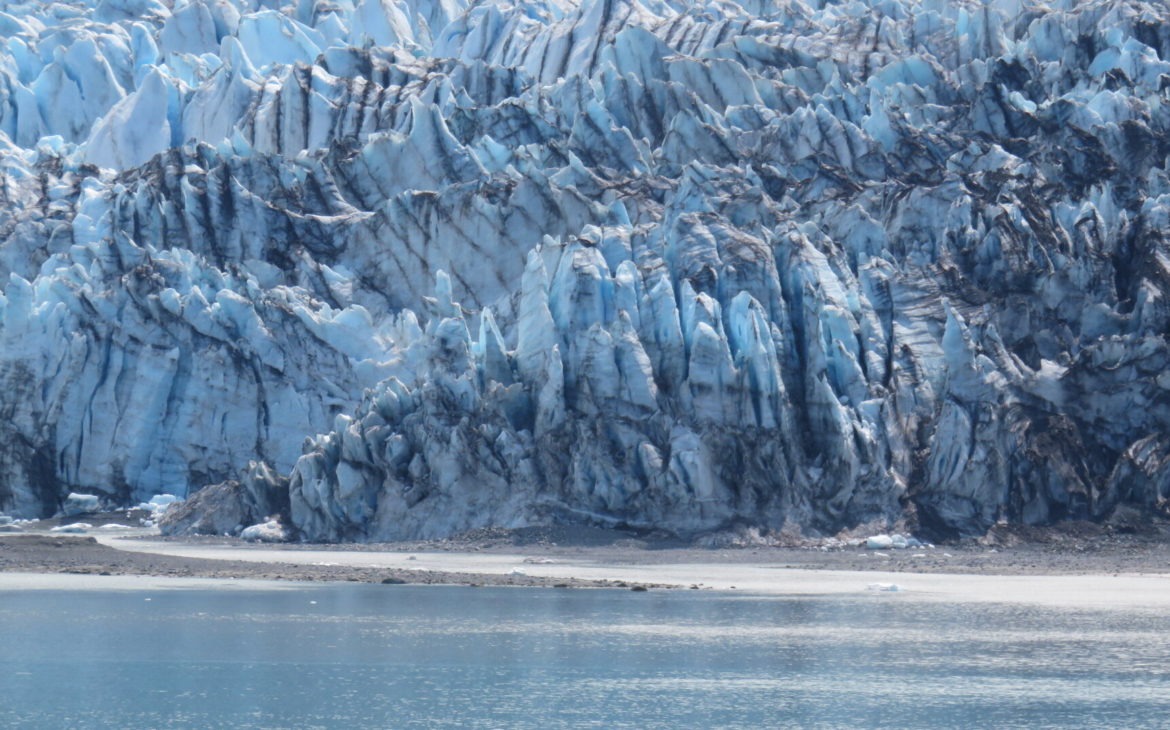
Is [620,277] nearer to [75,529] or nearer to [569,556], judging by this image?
[569,556]

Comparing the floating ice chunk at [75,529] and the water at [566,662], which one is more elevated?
the floating ice chunk at [75,529]

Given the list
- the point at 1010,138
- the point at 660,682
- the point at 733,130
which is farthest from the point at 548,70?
the point at 660,682

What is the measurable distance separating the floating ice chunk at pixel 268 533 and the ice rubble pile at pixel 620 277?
1.33ft

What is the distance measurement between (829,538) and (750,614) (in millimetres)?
11668

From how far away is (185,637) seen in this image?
2642 centimetres

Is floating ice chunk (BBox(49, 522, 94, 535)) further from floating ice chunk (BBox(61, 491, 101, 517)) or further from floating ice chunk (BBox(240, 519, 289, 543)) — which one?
floating ice chunk (BBox(240, 519, 289, 543))

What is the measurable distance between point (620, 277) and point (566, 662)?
19.8 m

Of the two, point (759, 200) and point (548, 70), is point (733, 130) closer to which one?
point (759, 200)

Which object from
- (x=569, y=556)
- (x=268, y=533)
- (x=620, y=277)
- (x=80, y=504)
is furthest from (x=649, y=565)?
(x=80, y=504)

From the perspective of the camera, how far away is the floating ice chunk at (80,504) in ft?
159

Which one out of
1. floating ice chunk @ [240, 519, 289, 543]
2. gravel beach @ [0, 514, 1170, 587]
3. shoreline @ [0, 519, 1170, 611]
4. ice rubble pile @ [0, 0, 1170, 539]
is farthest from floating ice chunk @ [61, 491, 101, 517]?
floating ice chunk @ [240, 519, 289, 543]

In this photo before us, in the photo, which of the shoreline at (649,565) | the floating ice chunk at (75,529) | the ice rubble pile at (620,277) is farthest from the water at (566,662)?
the floating ice chunk at (75,529)

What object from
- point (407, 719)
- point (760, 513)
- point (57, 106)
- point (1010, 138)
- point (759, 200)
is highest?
point (57, 106)

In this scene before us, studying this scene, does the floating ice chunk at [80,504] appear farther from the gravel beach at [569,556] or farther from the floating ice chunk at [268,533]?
the floating ice chunk at [268,533]
